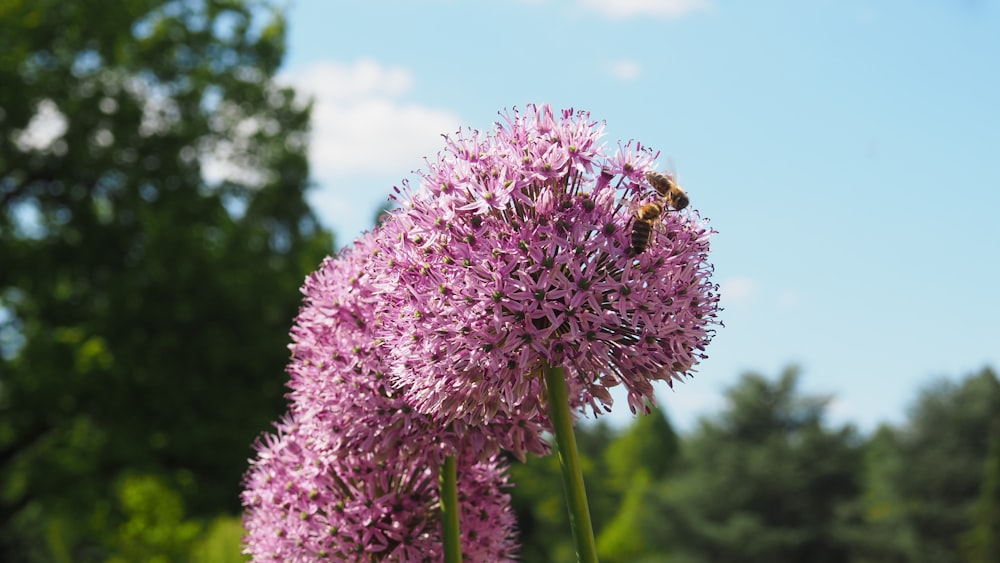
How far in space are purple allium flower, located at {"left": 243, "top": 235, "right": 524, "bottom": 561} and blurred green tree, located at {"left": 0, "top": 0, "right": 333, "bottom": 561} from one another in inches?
742

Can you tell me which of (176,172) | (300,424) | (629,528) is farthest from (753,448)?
(300,424)

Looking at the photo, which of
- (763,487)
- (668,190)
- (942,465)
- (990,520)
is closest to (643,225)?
(668,190)

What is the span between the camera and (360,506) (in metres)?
3.95

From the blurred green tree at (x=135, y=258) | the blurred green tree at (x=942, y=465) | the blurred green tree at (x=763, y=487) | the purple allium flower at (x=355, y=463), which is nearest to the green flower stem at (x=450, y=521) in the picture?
the purple allium flower at (x=355, y=463)

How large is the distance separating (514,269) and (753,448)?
1821 inches

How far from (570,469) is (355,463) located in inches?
44.1

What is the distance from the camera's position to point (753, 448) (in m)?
47.1

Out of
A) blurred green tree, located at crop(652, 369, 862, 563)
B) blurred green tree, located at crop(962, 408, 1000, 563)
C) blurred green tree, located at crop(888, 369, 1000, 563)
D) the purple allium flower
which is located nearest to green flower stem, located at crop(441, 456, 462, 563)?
the purple allium flower

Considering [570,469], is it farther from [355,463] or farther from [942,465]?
[942,465]

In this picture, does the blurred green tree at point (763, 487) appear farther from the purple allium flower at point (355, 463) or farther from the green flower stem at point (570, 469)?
the green flower stem at point (570, 469)

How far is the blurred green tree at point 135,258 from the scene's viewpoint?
22.2 metres

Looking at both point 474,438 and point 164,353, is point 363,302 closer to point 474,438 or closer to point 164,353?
point 474,438

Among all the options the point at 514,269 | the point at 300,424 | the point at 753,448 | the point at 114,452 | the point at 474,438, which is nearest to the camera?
the point at 514,269

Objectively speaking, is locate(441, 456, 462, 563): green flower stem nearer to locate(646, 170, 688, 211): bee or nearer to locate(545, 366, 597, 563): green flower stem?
locate(545, 366, 597, 563): green flower stem
